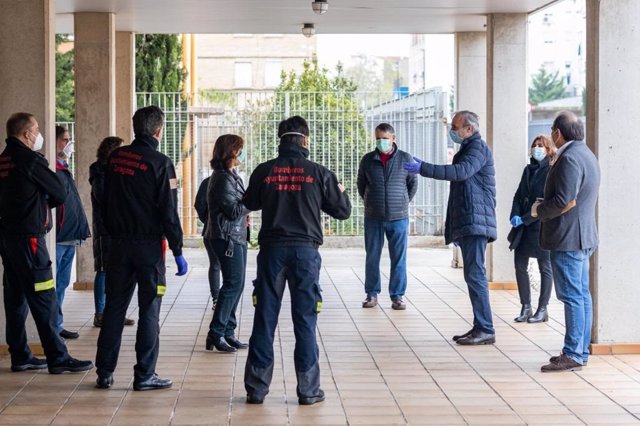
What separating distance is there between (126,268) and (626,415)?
352 centimetres

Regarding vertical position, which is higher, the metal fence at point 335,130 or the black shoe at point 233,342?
the metal fence at point 335,130

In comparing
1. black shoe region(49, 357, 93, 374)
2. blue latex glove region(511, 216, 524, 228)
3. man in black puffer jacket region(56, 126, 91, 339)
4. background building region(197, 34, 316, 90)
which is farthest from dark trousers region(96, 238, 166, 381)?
background building region(197, 34, 316, 90)

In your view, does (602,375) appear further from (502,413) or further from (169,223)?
(169,223)

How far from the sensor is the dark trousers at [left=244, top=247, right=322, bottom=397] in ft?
25.5

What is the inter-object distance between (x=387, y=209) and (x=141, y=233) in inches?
198

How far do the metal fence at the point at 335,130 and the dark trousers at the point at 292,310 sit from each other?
13.2 metres

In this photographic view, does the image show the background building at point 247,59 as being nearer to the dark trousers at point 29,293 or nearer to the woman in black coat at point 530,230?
the woman in black coat at point 530,230

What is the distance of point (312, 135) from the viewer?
21250 mm

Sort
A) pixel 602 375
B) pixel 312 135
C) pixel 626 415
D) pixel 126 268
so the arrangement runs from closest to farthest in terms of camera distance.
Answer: pixel 626 415, pixel 126 268, pixel 602 375, pixel 312 135

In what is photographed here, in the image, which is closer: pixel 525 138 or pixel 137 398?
pixel 137 398

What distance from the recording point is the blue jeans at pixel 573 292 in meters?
8.99

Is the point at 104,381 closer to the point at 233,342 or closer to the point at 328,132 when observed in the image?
the point at 233,342

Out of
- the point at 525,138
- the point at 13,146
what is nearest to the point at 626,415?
the point at 13,146

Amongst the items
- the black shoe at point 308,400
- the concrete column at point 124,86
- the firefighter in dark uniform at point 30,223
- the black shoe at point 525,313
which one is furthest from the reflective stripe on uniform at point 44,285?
the concrete column at point 124,86
